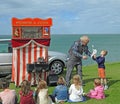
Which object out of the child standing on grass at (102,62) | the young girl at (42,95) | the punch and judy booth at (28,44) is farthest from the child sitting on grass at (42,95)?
the punch and judy booth at (28,44)

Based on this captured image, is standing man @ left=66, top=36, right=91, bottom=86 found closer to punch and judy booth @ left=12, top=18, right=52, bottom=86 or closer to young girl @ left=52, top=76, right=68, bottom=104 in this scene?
punch and judy booth @ left=12, top=18, right=52, bottom=86

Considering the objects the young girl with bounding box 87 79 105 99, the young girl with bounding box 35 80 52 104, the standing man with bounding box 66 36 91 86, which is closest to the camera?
the young girl with bounding box 35 80 52 104

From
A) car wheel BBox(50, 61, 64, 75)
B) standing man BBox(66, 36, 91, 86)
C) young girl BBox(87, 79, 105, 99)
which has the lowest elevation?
young girl BBox(87, 79, 105, 99)

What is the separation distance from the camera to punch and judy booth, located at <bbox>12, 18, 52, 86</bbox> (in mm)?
13617

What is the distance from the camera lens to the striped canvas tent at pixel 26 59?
13781 mm

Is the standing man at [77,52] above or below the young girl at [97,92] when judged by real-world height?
above

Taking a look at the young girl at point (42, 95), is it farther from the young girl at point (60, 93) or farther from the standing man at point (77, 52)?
the standing man at point (77, 52)

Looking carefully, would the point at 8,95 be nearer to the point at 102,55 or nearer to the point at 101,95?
the point at 101,95

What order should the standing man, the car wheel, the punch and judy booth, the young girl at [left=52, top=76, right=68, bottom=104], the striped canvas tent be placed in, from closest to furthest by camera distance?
1. the young girl at [left=52, top=76, right=68, bottom=104]
2. the standing man
3. the punch and judy booth
4. the striped canvas tent
5. the car wheel

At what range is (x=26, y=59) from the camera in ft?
45.4

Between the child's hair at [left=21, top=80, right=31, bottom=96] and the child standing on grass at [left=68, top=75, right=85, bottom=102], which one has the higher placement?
the child's hair at [left=21, top=80, right=31, bottom=96]

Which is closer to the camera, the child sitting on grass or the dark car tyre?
the child sitting on grass

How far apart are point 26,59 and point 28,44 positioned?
1.84 ft

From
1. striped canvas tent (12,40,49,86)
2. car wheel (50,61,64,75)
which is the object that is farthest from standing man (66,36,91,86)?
car wheel (50,61,64,75)
